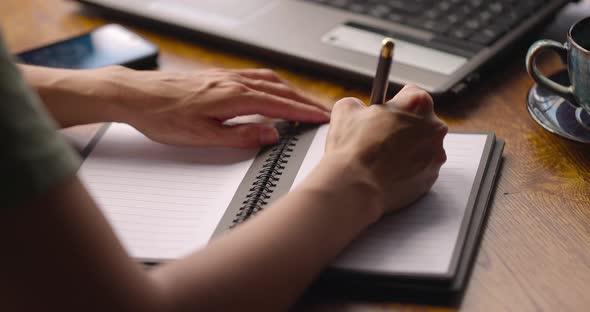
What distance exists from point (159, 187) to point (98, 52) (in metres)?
0.32

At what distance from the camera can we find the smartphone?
35.3 inches

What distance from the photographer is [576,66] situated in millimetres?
696

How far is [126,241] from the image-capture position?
60cm

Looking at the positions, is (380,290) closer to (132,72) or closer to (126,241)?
(126,241)

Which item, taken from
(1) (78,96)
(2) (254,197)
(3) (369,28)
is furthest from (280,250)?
(3) (369,28)

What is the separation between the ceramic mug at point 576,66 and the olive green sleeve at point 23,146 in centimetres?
51

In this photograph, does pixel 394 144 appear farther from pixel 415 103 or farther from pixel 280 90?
pixel 280 90

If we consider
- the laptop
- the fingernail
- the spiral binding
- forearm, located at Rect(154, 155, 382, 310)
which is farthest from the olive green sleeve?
the laptop

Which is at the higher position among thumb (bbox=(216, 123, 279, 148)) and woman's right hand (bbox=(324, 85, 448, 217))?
woman's right hand (bbox=(324, 85, 448, 217))

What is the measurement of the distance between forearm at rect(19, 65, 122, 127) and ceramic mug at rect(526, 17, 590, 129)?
1.52 feet

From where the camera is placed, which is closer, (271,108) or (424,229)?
(424,229)

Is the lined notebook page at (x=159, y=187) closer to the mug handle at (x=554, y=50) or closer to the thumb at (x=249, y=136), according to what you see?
the thumb at (x=249, y=136)

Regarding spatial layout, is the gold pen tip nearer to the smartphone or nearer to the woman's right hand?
the woman's right hand

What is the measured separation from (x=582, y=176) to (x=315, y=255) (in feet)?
1.05
